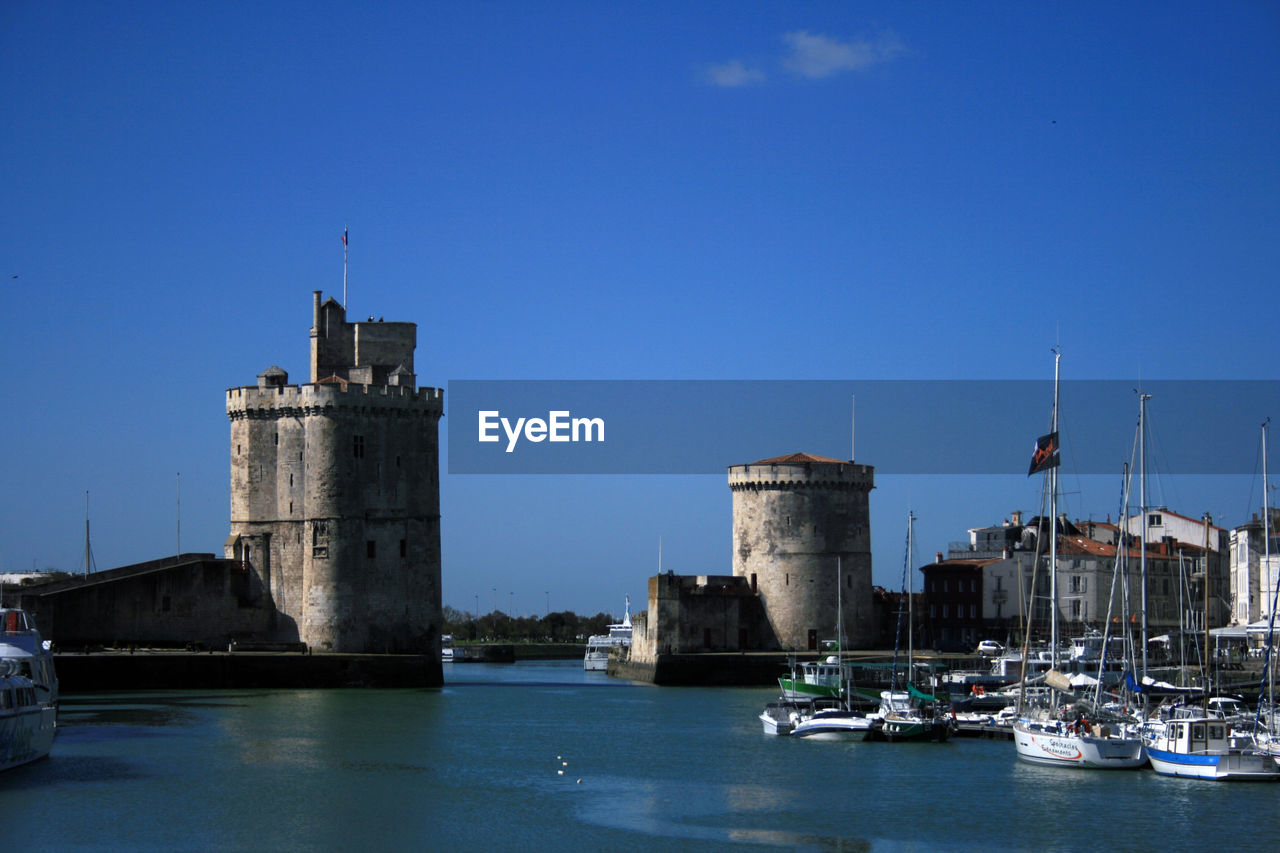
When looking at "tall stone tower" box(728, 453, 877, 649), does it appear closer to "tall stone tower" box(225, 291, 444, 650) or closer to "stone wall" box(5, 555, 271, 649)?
"tall stone tower" box(225, 291, 444, 650)

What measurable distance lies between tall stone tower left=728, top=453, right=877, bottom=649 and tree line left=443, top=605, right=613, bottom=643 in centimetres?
7316

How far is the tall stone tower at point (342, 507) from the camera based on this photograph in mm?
56625

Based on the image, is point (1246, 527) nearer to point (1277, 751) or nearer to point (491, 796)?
point (1277, 751)

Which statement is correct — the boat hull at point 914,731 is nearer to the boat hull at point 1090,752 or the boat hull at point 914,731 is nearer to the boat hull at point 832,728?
the boat hull at point 832,728

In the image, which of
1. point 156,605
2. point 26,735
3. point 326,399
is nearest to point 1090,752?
point 26,735

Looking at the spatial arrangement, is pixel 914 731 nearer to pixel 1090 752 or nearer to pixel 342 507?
pixel 1090 752

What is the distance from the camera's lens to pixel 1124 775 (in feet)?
113

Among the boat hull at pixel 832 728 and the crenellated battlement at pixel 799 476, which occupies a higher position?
the crenellated battlement at pixel 799 476

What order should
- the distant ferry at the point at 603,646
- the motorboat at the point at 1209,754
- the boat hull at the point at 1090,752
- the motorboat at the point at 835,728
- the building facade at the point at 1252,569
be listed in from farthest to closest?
the distant ferry at the point at 603,646 < the building facade at the point at 1252,569 < the motorboat at the point at 835,728 < the boat hull at the point at 1090,752 < the motorboat at the point at 1209,754

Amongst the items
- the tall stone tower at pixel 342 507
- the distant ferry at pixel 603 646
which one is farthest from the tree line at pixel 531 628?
Result: the tall stone tower at pixel 342 507

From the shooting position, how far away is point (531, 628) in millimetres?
145750

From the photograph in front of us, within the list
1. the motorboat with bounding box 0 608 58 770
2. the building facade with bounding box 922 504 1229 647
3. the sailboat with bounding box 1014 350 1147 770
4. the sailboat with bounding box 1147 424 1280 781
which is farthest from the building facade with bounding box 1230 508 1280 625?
the motorboat with bounding box 0 608 58 770

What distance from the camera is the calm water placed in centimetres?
2777

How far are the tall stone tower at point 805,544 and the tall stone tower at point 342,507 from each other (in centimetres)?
1274
